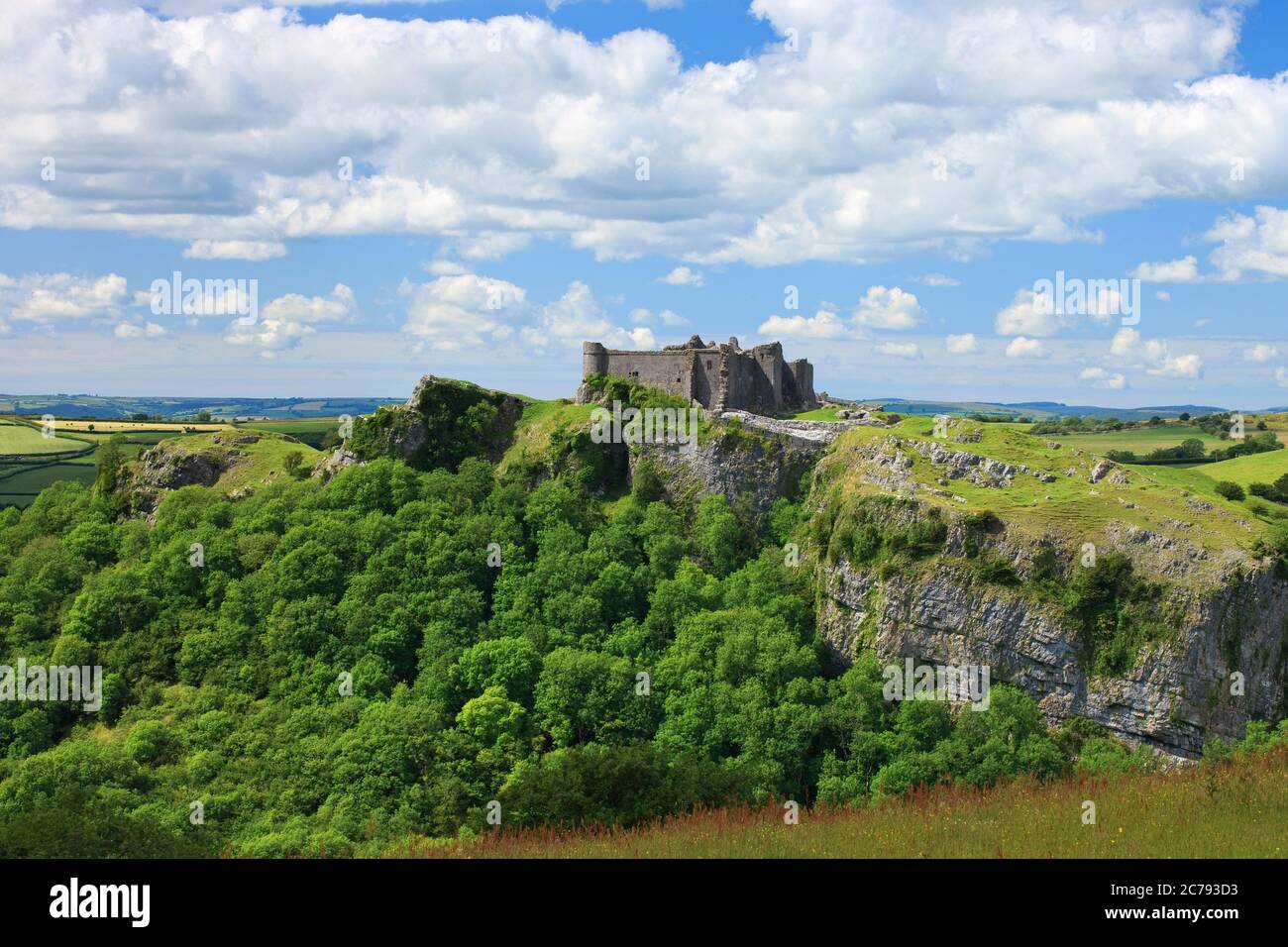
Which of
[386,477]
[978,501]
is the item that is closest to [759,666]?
[978,501]

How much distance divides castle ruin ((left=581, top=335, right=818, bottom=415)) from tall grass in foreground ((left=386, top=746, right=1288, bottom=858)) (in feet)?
131

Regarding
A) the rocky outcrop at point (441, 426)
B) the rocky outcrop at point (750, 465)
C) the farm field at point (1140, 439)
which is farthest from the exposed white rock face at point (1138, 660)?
the farm field at point (1140, 439)

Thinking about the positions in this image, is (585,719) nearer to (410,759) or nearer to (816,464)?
(410,759)

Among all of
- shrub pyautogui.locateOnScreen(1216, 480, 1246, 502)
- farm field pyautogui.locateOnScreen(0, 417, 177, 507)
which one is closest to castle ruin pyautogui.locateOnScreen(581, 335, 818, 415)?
shrub pyautogui.locateOnScreen(1216, 480, 1246, 502)

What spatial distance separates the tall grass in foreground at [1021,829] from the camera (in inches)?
732

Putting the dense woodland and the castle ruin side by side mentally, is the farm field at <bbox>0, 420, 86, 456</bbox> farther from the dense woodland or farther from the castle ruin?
the castle ruin

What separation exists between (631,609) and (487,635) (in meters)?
7.48

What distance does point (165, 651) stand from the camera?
57.7m

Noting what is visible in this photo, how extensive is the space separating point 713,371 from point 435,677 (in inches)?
942

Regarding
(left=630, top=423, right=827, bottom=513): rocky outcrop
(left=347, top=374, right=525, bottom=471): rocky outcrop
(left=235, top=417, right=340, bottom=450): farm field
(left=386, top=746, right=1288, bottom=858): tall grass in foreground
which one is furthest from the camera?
(left=235, top=417, right=340, bottom=450): farm field

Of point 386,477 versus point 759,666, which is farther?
point 386,477

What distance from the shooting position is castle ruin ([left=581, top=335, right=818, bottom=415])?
62688 mm

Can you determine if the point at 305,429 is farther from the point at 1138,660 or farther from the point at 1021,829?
the point at 1021,829

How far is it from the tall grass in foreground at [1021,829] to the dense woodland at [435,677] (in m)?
7.79
